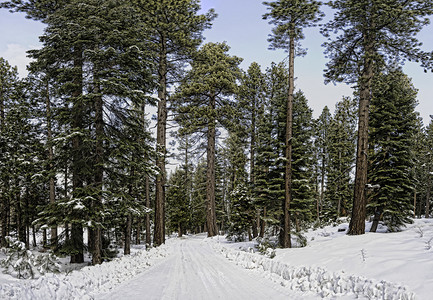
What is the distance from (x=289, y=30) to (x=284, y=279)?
11.7 m

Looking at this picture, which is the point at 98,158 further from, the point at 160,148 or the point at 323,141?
the point at 323,141

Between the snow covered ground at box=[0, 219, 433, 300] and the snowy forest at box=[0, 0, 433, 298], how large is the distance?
2967 mm

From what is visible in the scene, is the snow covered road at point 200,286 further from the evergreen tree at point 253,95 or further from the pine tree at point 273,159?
the evergreen tree at point 253,95

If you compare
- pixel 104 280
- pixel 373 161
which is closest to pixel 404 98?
pixel 373 161

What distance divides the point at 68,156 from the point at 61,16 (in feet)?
19.3

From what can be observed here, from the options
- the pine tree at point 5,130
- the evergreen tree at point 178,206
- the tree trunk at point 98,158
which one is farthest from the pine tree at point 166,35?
the evergreen tree at point 178,206

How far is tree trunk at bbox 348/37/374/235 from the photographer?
41.2 feet

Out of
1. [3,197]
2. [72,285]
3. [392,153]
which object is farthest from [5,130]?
[392,153]

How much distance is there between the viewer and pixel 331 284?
616 centimetres

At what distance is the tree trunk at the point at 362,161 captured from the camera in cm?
1255

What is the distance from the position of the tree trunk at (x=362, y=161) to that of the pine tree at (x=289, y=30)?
9.69 feet

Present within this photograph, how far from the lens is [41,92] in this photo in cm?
1955

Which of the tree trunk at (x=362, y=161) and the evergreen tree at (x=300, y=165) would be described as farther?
the evergreen tree at (x=300, y=165)

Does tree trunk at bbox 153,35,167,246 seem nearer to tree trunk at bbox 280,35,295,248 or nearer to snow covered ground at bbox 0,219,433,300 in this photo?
snow covered ground at bbox 0,219,433,300
